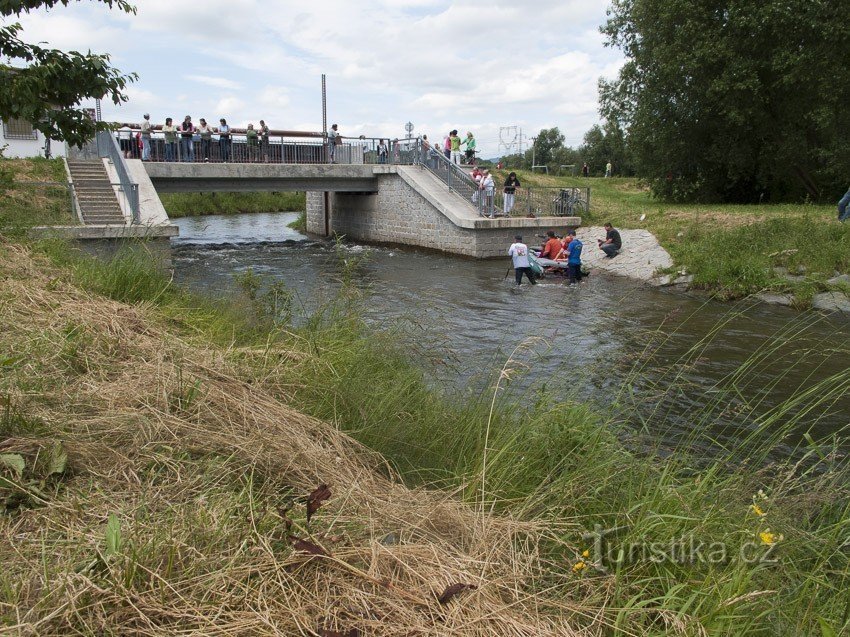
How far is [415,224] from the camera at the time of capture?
88.1 feet

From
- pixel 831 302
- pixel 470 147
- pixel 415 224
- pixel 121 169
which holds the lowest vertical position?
pixel 831 302

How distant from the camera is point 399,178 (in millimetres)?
27750

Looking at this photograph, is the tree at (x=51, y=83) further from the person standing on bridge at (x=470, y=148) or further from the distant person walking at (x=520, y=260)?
the person standing on bridge at (x=470, y=148)

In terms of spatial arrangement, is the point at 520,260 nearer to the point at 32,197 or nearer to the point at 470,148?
the point at 32,197

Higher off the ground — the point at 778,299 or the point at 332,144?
the point at 332,144

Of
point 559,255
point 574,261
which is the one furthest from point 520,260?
point 559,255

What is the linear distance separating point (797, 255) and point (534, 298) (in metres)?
6.78

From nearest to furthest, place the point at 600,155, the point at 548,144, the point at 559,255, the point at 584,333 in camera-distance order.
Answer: the point at 584,333
the point at 559,255
the point at 600,155
the point at 548,144

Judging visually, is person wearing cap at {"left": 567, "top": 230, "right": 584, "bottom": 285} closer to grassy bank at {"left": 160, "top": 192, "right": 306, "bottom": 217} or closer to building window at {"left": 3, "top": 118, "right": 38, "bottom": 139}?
building window at {"left": 3, "top": 118, "right": 38, "bottom": 139}

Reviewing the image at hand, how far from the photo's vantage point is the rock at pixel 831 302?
1480 centimetres

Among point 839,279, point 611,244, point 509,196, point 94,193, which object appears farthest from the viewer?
point 509,196

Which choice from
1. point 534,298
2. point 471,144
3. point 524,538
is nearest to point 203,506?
point 524,538

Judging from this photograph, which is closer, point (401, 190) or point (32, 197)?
point (32, 197)

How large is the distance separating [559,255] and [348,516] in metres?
18.0
